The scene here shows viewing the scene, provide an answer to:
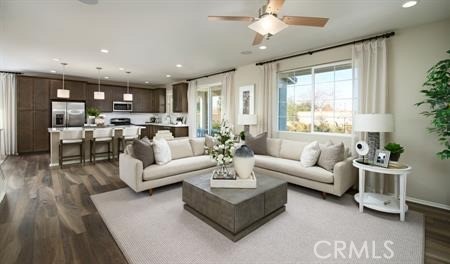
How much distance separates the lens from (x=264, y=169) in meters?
4.15

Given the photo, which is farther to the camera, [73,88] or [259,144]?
[73,88]

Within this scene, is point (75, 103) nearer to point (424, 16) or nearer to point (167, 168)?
point (167, 168)

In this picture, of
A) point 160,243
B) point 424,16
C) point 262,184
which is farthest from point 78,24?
point 424,16

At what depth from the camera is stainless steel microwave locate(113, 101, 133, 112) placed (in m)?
8.54

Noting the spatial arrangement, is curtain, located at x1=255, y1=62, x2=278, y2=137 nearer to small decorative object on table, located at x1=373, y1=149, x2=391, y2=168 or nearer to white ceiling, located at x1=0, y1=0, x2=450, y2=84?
white ceiling, located at x1=0, y1=0, x2=450, y2=84

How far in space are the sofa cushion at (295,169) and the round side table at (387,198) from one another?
0.42 meters

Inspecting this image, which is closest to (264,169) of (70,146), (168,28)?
(168,28)

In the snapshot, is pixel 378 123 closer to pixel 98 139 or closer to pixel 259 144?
pixel 259 144

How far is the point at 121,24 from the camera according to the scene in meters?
3.11

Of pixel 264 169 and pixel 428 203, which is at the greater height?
pixel 264 169

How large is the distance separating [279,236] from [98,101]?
8351mm

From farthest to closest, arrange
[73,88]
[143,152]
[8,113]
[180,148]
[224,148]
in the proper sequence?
[73,88], [8,113], [180,148], [143,152], [224,148]

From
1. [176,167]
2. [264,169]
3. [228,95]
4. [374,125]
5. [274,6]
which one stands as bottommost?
[264,169]

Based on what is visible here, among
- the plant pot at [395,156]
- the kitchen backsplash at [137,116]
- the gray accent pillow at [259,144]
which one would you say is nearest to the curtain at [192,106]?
the kitchen backsplash at [137,116]
